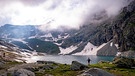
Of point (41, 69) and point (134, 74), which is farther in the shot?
point (41, 69)

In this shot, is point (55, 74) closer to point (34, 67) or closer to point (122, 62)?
point (34, 67)

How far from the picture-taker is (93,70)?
5897cm

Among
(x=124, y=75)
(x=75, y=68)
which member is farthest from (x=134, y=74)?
(x=75, y=68)

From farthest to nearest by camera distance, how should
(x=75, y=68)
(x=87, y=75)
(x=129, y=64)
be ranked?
(x=129, y=64) → (x=75, y=68) → (x=87, y=75)

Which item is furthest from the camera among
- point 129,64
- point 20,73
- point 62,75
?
point 129,64

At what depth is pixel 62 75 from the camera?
7162 centimetres

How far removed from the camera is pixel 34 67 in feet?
281

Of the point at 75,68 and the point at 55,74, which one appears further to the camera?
the point at 75,68

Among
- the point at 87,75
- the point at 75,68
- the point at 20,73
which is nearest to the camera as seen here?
the point at 87,75

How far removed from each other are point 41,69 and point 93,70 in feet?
94.8

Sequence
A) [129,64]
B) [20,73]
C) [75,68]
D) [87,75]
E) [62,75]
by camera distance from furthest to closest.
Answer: [129,64]
[75,68]
[62,75]
[20,73]
[87,75]

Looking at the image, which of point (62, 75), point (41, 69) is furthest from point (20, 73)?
point (41, 69)

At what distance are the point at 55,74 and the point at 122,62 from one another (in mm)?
31640

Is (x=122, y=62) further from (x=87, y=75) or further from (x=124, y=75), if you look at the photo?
(x=87, y=75)
